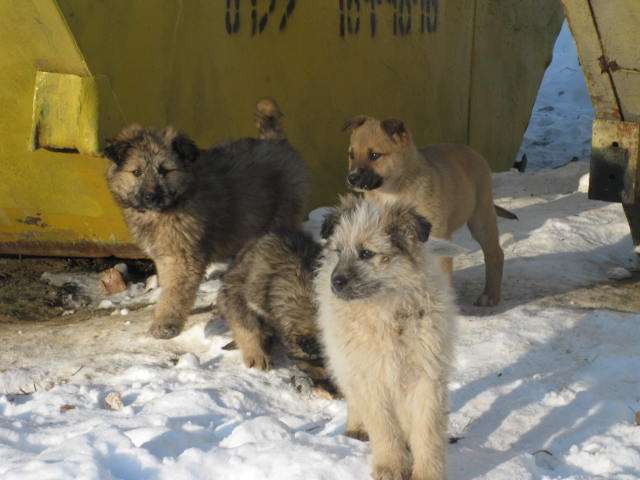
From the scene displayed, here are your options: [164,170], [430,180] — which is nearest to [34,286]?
[164,170]

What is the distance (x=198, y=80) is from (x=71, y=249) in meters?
1.71

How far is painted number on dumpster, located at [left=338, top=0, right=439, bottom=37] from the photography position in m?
9.24

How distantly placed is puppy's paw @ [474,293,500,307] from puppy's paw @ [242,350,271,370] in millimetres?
1966

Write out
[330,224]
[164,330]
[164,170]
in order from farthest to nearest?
[164,170] → [164,330] → [330,224]

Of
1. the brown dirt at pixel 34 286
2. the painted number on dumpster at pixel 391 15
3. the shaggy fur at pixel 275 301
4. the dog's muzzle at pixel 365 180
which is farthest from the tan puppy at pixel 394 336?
the painted number on dumpster at pixel 391 15

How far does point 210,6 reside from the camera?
753cm

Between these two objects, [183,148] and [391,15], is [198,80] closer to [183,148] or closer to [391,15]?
[183,148]

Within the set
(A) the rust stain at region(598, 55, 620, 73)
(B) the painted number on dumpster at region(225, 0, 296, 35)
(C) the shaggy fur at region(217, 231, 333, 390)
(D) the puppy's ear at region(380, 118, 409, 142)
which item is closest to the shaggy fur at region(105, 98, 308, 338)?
(C) the shaggy fur at region(217, 231, 333, 390)

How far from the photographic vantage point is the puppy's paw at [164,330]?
20.0 ft

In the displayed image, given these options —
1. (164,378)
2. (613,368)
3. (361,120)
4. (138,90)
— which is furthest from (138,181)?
(613,368)

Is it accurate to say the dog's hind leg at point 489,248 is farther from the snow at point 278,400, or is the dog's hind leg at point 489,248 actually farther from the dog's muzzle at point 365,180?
the dog's muzzle at point 365,180

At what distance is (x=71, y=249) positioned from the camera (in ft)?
25.1

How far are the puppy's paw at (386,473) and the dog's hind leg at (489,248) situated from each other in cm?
300

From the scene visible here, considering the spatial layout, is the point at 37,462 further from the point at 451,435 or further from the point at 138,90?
the point at 138,90
